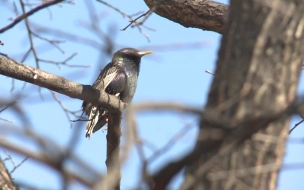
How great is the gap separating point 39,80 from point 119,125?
78cm

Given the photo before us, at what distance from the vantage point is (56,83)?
14.6 ft

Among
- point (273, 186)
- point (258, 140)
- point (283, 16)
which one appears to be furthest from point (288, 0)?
point (273, 186)

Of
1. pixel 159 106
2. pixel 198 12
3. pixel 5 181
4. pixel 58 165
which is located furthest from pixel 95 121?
pixel 58 165

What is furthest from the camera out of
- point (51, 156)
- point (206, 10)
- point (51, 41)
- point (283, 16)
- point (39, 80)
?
point (206, 10)

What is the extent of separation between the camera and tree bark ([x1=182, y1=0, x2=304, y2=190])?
216 centimetres

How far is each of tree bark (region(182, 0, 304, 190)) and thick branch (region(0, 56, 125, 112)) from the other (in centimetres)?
227

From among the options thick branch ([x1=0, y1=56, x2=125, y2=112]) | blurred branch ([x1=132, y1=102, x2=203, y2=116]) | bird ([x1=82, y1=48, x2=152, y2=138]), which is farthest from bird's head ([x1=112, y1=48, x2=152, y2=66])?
blurred branch ([x1=132, y1=102, x2=203, y2=116])

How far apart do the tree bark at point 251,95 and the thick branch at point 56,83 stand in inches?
89.3

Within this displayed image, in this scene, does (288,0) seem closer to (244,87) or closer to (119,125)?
(244,87)

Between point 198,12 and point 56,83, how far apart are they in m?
2.00

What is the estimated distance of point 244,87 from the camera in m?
2.28

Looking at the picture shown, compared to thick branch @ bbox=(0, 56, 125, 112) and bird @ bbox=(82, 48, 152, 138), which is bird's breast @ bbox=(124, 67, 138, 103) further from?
thick branch @ bbox=(0, 56, 125, 112)

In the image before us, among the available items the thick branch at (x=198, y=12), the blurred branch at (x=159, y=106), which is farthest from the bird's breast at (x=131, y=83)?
the blurred branch at (x=159, y=106)

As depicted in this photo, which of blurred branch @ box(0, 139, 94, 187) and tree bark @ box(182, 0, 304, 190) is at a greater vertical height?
blurred branch @ box(0, 139, 94, 187)
